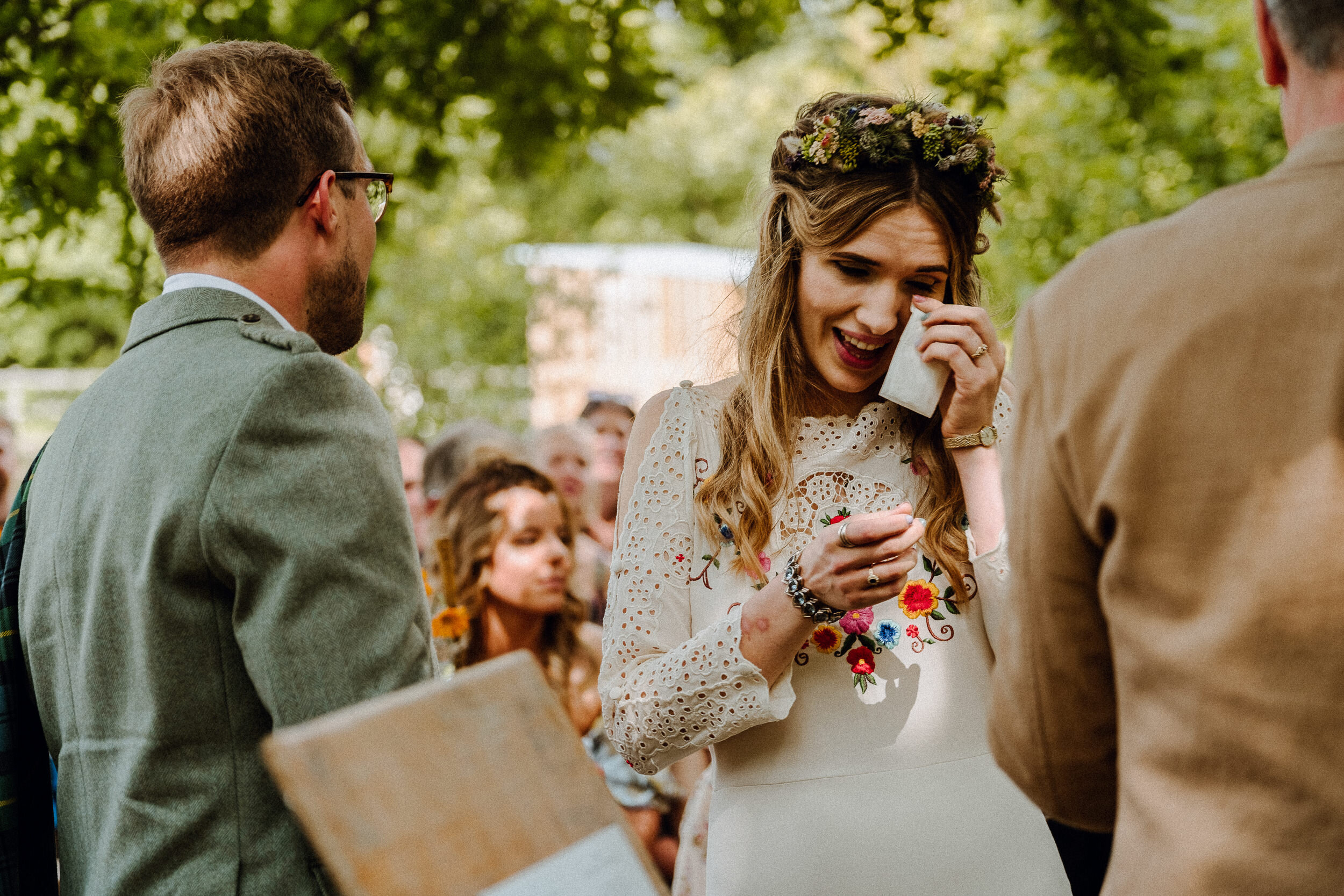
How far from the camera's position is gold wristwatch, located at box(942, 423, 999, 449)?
214cm

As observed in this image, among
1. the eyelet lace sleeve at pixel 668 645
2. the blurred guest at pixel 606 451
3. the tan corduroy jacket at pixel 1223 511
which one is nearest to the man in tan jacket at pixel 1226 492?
the tan corduroy jacket at pixel 1223 511

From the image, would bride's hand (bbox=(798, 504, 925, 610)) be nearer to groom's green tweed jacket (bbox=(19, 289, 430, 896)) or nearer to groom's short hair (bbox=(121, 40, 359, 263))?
groom's green tweed jacket (bbox=(19, 289, 430, 896))

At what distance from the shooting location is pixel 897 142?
2.21 meters

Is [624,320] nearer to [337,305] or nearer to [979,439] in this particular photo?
[979,439]

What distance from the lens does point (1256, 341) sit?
105 centimetres

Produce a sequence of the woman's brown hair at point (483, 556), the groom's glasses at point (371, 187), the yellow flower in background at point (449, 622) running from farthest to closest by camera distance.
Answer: the woman's brown hair at point (483, 556)
the yellow flower in background at point (449, 622)
the groom's glasses at point (371, 187)

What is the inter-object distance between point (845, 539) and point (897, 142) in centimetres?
88

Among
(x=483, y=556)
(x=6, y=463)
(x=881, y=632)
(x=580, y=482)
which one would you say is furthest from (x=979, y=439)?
(x=6, y=463)

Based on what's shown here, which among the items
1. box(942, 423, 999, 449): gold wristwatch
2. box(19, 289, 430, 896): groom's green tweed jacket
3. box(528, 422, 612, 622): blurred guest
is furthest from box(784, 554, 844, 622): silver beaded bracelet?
box(528, 422, 612, 622): blurred guest

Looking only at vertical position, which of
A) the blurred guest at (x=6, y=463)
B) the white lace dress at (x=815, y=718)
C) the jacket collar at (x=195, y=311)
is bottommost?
the blurred guest at (x=6, y=463)

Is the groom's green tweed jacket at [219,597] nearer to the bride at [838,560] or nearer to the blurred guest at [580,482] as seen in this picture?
the bride at [838,560]

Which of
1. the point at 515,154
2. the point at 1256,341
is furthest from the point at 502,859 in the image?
the point at 515,154

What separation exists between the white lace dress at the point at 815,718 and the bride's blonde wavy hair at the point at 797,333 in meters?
0.04

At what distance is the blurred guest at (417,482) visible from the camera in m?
5.61
